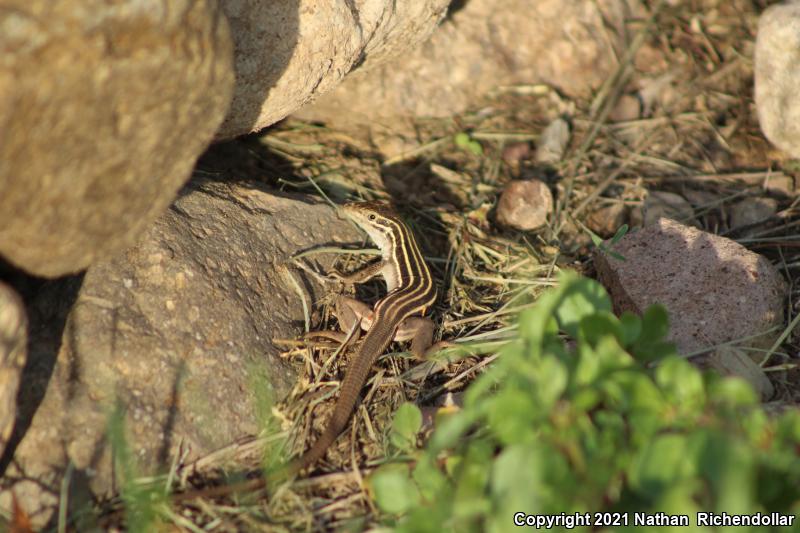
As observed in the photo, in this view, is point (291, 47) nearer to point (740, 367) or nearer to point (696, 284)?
point (696, 284)

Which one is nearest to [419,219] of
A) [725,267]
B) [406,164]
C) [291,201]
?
[406,164]

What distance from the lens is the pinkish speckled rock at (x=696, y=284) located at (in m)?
3.97

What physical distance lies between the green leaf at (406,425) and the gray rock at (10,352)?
1608mm

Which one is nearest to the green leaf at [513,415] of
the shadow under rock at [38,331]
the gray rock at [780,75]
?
the shadow under rock at [38,331]

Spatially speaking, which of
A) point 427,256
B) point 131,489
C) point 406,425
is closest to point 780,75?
point 427,256

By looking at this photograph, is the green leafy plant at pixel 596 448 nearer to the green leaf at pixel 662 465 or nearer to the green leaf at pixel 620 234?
the green leaf at pixel 662 465

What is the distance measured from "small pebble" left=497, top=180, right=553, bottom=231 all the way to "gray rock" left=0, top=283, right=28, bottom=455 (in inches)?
131

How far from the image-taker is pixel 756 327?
396cm

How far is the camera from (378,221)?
464 centimetres

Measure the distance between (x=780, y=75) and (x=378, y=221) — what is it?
10.5 feet

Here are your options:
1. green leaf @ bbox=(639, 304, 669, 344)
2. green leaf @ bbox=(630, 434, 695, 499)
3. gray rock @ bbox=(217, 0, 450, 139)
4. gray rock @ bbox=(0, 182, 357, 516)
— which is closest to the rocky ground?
gray rock @ bbox=(0, 182, 357, 516)

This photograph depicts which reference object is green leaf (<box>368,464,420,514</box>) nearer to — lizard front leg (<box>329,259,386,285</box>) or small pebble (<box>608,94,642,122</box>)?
lizard front leg (<box>329,259,386,285</box>)

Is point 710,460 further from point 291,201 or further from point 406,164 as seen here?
point 406,164

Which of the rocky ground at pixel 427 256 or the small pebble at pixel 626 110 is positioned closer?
the rocky ground at pixel 427 256
